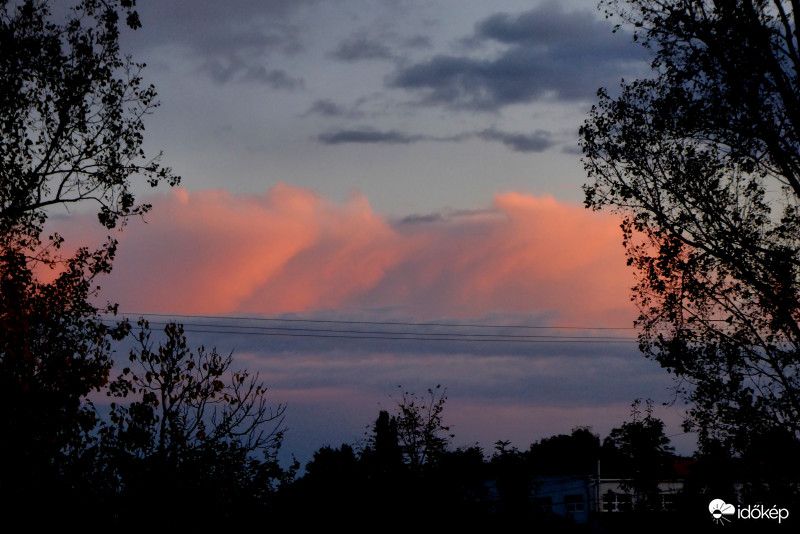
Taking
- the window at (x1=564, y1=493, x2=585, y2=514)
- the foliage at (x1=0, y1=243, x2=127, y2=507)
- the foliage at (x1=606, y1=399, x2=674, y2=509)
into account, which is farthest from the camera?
the window at (x1=564, y1=493, x2=585, y2=514)

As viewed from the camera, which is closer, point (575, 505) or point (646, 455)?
point (646, 455)

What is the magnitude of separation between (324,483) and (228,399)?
12547 millimetres

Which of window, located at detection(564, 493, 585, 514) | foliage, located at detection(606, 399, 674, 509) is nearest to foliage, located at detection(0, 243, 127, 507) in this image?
foliage, located at detection(606, 399, 674, 509)

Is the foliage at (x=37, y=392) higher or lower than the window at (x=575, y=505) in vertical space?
higher

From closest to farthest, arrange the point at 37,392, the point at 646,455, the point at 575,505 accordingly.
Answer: the point at 37,392 → the point at 646,455 → the point at 575,505

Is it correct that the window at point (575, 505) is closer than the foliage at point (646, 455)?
No

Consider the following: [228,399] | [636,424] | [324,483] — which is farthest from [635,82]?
[636,424]

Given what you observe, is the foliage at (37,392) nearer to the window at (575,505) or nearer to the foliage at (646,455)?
the foliage at (646,455)

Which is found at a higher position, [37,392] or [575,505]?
[37,392]

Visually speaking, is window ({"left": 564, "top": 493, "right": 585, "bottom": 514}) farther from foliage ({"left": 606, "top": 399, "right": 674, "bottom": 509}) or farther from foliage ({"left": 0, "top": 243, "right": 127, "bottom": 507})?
foliage ({"left": 0, "top": 243, "right": 127, "bottom": 507})

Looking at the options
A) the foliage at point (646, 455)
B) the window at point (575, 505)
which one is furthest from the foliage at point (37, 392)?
the window at point (575, 505)

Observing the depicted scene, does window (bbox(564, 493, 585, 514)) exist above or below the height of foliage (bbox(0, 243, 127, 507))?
below

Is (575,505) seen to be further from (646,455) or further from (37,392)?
(37,392)

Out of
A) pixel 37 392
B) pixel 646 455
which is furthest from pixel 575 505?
pixel 37 392
